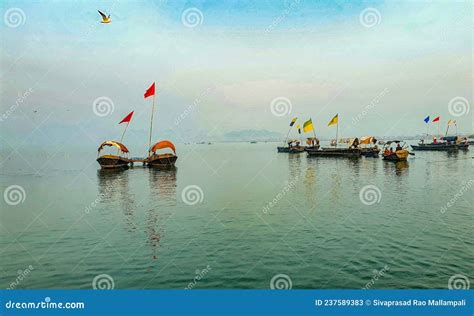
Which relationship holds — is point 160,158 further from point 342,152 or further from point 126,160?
point 342,152

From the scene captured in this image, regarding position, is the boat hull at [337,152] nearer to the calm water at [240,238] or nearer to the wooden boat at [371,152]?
the wooden boat at [371,152]

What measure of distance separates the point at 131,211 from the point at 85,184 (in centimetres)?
1589

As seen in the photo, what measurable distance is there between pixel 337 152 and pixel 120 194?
48081 mm

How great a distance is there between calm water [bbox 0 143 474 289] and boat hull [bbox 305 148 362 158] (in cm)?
3572

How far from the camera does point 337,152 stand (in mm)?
65250

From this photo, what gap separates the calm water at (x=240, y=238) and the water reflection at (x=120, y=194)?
0.49 ft

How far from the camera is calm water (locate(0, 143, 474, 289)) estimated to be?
11.1 m

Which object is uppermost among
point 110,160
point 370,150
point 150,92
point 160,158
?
point 150,92

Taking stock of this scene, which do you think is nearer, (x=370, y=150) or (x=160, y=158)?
(x=160, y=158)

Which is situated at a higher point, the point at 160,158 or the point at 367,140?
the point at 367,140

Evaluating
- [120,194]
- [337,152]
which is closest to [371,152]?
[337,152]

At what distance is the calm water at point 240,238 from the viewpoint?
11148 mm

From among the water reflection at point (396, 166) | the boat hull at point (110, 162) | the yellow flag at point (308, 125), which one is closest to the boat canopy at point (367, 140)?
the yellow flag at point (308, 125)

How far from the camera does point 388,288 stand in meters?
10.2
